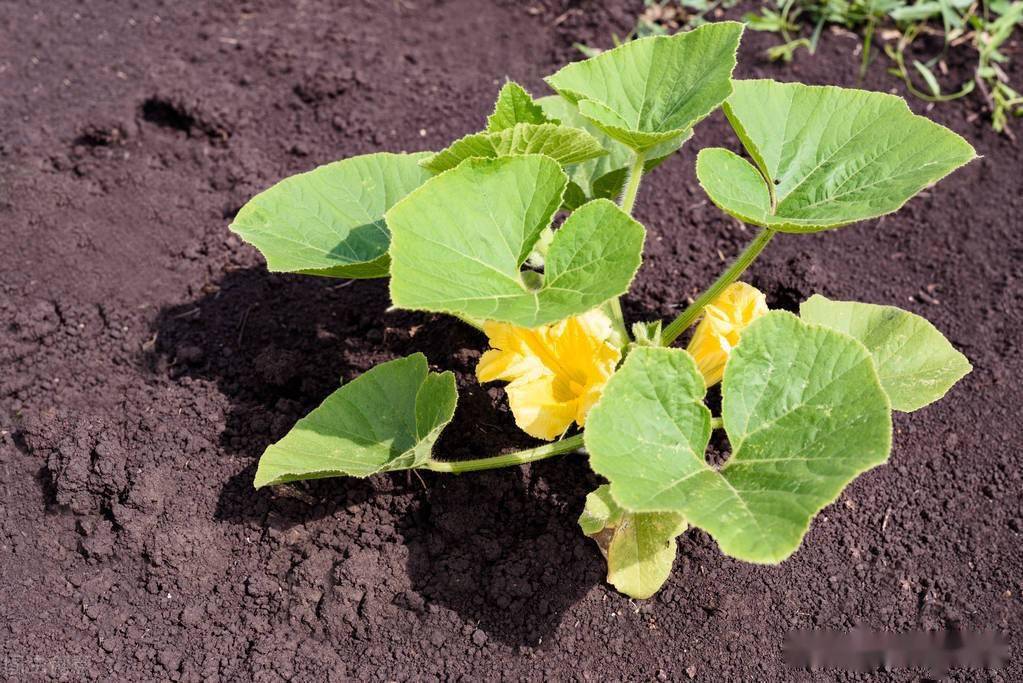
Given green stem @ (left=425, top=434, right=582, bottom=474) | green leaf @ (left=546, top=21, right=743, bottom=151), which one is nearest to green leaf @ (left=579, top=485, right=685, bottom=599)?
green stem @ (left=425, top=434, right=582, bottom=474)

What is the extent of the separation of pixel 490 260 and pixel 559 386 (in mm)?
436

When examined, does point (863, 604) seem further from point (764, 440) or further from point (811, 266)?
point (811, 266)

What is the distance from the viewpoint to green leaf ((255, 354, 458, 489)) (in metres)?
2.52

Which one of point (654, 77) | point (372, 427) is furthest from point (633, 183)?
point (372, 427)

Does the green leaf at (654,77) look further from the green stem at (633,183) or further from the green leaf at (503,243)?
the green leaf at (503,243)

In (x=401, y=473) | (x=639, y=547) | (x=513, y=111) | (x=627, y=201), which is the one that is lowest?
(x=401, y=473)

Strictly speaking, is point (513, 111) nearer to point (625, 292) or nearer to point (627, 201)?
point (627, 201)

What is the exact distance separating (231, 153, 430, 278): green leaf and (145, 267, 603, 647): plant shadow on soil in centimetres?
48

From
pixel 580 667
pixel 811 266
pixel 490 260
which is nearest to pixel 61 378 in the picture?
pixel 490 260

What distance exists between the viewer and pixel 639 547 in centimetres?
259

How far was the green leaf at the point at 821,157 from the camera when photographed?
2.52 m

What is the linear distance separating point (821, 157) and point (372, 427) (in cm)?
142

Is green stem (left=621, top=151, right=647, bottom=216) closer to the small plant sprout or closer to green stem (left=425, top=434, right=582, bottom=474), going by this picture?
the small plant sprout

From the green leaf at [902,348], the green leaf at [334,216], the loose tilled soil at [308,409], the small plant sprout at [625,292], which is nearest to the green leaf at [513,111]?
the small plant sprout at [625,292]
